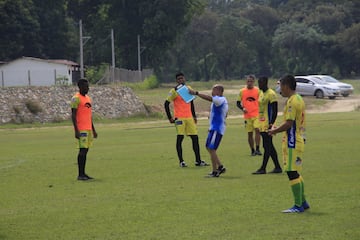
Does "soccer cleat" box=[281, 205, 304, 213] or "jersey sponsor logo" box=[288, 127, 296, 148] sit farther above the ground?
"jersey sponsor logo" box=[288, 127, 296, 148]

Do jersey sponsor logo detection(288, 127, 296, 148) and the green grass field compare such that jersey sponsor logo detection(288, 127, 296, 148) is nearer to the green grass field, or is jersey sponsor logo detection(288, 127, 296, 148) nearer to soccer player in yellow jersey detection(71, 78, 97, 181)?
the green grass field

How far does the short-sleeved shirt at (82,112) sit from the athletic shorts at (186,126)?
8.89 feet

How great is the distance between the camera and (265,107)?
17406mm

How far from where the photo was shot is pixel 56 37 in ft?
290

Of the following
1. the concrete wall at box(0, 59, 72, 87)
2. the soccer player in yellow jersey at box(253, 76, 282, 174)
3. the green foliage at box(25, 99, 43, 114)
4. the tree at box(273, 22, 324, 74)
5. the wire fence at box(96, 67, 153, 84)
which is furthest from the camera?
the tree at box(273, 22, 324, 74)

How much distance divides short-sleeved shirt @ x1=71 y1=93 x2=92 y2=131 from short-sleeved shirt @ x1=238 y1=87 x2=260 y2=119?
5.53 meters

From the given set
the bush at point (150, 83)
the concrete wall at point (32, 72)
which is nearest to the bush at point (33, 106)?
the concrete wall at point (32, 72)

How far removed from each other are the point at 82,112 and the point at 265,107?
13.1ft

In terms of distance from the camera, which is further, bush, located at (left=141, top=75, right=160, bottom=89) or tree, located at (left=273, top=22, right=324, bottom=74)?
tree, located at (left=273, top=22, right=324, bottom=74)

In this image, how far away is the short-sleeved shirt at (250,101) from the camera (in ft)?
67.3

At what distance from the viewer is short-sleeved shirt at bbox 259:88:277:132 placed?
17062 mm

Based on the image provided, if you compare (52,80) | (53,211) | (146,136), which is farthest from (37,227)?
(52,80)

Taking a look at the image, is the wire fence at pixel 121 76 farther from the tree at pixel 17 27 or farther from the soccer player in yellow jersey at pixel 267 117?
the soccer player in yellow jersey at pixel 267 117

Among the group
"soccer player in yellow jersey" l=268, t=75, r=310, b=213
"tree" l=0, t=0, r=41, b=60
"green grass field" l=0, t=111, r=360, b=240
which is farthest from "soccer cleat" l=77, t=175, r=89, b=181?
"tree" l=0, t=0, r=41, b=60
